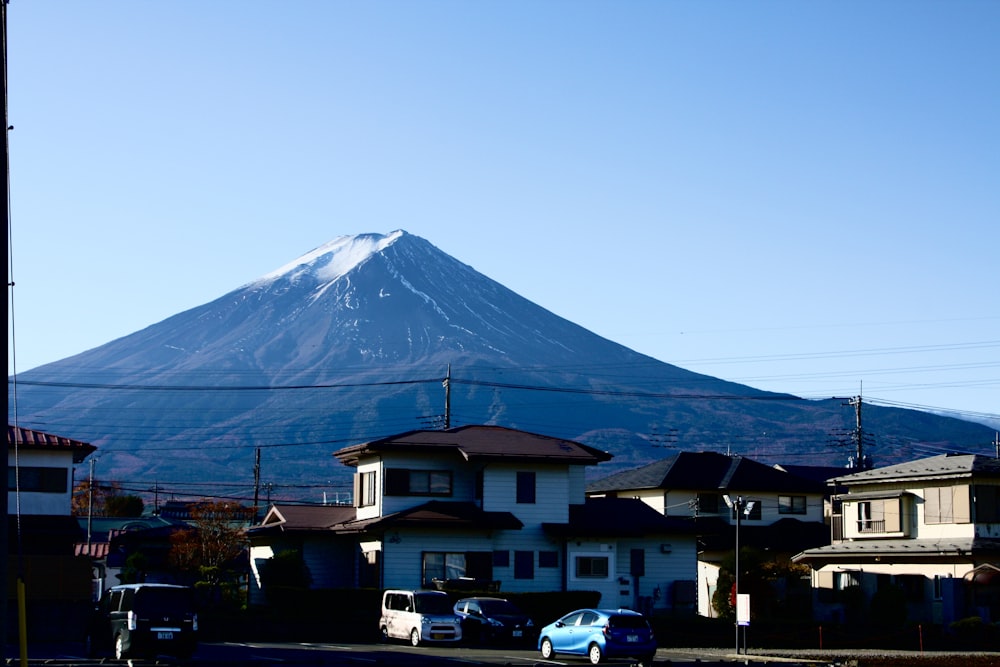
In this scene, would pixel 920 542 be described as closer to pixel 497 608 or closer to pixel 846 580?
pixel 846 580

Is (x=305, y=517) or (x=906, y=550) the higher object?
(x=305, y=517)

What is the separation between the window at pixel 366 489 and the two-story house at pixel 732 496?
1833 centimetres

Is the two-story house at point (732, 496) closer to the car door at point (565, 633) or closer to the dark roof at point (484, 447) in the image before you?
the dark roof at point (484, 447)

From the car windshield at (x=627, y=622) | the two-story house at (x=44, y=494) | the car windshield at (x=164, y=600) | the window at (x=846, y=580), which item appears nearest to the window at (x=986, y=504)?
the window at (x=846, y=580)

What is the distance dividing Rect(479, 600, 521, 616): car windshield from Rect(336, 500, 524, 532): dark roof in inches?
311

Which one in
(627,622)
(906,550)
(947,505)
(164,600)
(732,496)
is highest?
(732,496)

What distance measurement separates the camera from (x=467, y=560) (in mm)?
53844

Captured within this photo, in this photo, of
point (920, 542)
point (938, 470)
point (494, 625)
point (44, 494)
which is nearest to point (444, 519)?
point (494, 625)

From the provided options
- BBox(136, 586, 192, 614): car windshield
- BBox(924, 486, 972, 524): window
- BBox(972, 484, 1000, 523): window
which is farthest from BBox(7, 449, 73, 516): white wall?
BBox(972, 484, 1000, 523): window

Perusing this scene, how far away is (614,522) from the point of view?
5688 centimetres

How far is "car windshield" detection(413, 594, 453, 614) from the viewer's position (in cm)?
4191

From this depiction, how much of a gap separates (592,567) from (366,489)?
385 inches

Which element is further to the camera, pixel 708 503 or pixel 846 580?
pixel 708 503

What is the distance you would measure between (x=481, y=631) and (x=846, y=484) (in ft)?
69.8
